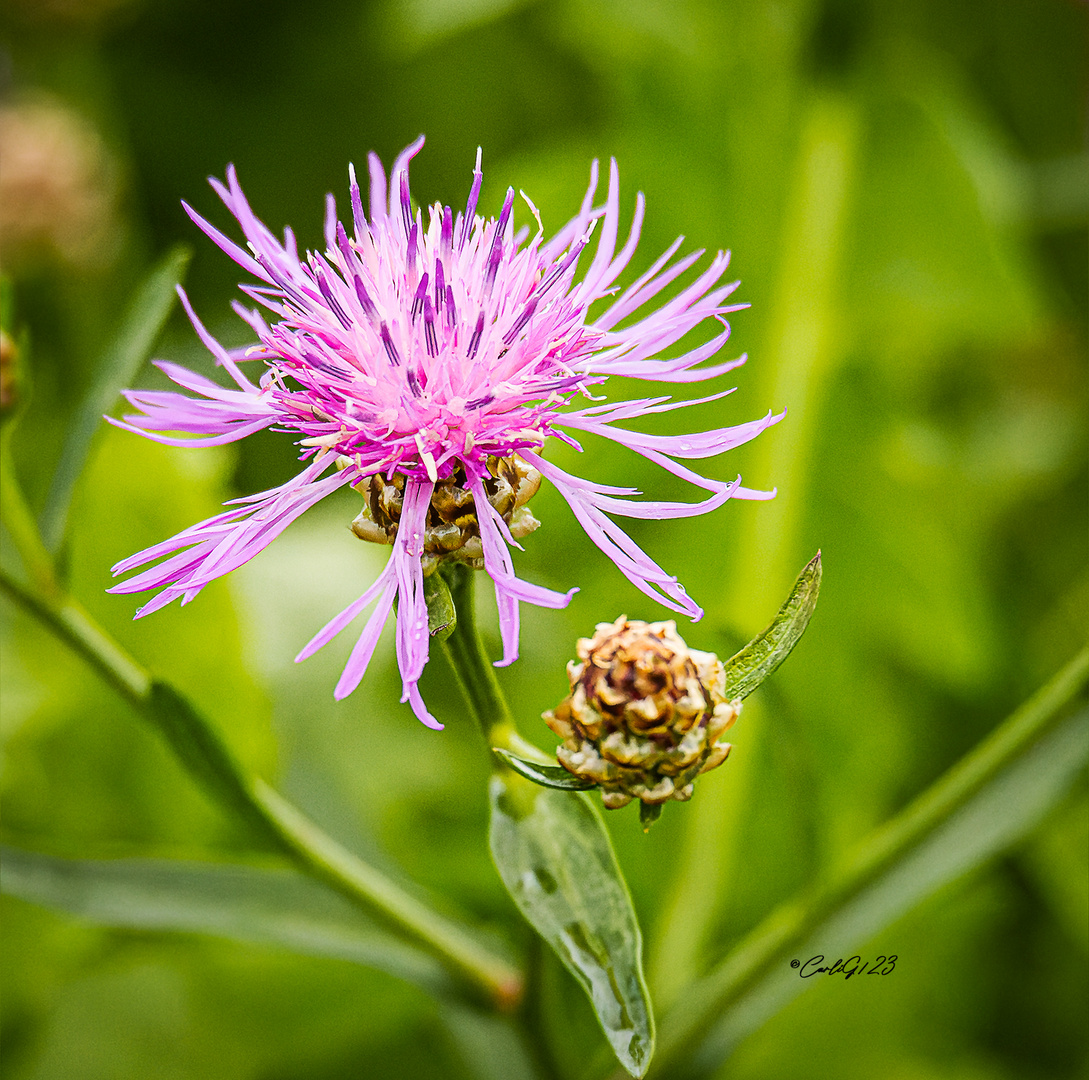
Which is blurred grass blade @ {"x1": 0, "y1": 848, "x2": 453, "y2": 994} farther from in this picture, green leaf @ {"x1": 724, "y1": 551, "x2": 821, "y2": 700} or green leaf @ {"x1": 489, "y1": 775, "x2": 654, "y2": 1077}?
green leaf @ {"x1": 724, "y1": 551, "x2": 821, "y2": 700}

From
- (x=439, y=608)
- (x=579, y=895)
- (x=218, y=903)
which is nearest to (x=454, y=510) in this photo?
(x=439, y=608)

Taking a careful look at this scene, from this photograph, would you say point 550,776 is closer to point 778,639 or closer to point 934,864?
point 778,639

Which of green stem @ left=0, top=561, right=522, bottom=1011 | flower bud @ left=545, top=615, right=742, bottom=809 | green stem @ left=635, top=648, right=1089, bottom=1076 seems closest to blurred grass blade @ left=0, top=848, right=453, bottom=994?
green stem @ left=0, top=561, right=522, bottom=1011

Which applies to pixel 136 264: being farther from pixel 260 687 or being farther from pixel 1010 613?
pixel 1010 613

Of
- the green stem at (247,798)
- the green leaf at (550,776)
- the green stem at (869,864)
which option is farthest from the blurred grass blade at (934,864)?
the green leaf at (550,776)

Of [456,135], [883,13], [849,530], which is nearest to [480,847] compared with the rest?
[849,530]

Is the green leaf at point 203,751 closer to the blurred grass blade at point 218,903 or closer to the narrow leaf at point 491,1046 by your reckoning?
the blurred grass blade at point 218,903
